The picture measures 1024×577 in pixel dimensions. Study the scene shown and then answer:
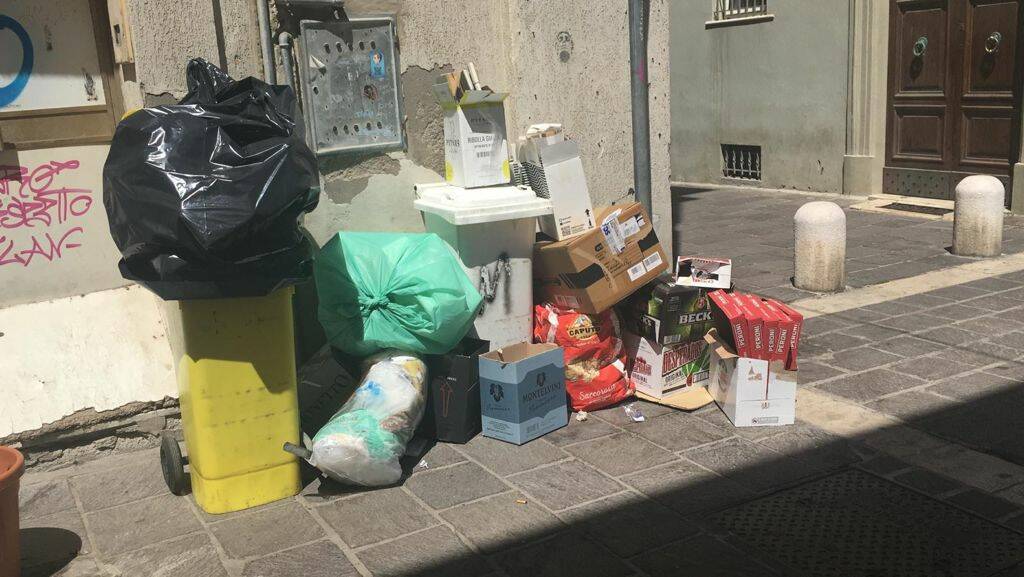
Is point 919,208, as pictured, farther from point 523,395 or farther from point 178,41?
point 178,41

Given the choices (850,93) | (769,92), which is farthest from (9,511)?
(769,92)

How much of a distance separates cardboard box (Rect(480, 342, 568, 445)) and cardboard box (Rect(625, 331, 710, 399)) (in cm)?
50

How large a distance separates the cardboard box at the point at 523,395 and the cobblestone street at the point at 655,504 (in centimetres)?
7

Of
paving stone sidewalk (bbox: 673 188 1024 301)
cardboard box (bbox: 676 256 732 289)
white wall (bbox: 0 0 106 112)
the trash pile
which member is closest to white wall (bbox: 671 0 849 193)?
paving stone sidewalk (bbox: 673 188 1024 301)

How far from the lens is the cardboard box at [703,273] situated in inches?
189

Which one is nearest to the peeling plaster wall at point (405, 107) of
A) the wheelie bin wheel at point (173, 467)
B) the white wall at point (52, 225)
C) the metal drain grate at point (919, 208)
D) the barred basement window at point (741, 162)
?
the white wall at point (52, 225)

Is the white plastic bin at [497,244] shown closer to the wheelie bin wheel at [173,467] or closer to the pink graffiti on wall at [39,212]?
the wheelie bin wheel at [173,467]

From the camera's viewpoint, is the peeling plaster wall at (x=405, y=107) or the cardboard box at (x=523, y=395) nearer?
the cardboard box at (x=523, y=395)

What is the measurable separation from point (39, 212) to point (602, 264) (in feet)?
8.89

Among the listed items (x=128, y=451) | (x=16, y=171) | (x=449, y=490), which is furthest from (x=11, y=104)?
(x=449, y=490)

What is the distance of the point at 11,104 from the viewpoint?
441cm

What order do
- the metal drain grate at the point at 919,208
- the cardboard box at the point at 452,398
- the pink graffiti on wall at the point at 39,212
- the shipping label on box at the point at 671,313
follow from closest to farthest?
the cardboard box at the point at 452,398 < the pink graffiti on wall at the point at 39,212 < the shipping label on box at the point at 671,313 < the metal drain grate at the point at 919,208

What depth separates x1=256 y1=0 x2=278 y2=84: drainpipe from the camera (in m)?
4.59

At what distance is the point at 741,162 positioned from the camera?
12.7 m
